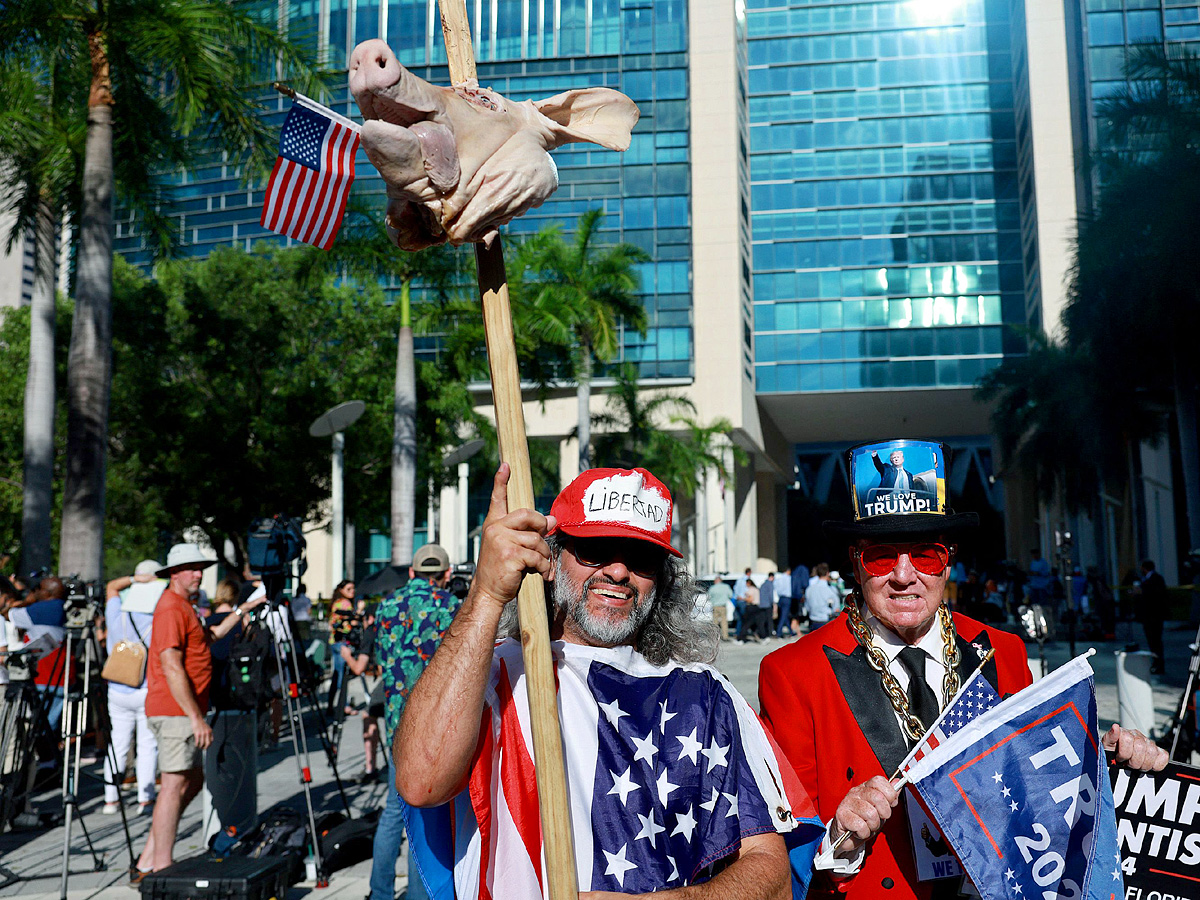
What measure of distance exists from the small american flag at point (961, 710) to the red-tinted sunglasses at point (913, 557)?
285mm

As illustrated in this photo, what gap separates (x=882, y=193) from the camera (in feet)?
166

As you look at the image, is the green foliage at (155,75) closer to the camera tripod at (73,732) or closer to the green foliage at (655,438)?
the camera tripod at (73,732)

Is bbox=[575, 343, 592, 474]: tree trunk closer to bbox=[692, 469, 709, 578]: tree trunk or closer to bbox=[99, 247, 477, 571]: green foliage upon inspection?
bbox=[99, 247, 477, 571]: green foliage

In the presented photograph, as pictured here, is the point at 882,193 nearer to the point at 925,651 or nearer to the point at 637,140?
the point at 637,140

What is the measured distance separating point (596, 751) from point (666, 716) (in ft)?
0.56

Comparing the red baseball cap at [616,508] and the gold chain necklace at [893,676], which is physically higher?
the red baseball cap at [616,508]

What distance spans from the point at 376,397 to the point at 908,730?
28.0 meters

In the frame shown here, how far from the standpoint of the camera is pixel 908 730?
8.63 feet

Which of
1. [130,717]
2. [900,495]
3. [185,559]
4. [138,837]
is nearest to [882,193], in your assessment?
[130,717]

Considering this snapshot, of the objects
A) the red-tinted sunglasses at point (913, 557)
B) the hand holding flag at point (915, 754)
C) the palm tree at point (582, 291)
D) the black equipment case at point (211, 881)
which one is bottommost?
the black equipment case at point (211, 881)

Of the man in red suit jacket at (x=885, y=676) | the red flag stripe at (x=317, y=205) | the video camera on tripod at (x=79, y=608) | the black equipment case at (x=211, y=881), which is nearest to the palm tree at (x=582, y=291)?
the red flag stripe at (x=317, y=205)

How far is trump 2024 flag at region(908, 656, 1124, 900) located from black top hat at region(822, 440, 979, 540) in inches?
18.5

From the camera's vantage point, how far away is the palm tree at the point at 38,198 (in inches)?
563

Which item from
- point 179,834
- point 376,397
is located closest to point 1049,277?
point 376,397
